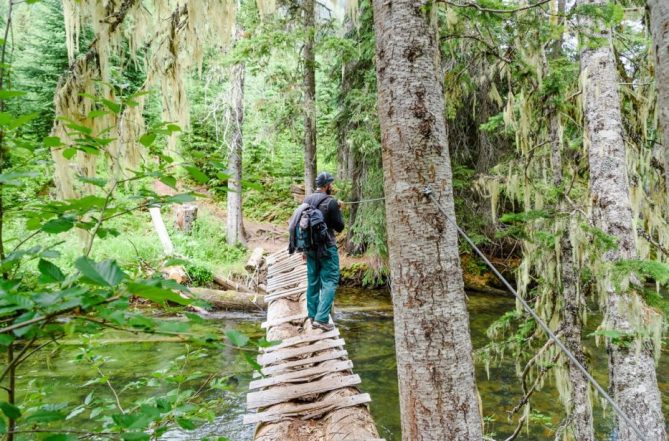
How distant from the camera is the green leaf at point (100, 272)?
30.4 inches

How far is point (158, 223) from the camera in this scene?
11234 mm

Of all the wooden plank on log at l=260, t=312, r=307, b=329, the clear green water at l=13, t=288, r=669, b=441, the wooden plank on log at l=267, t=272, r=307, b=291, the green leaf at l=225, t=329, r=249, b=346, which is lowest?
the clear green water at l=13, t=288, r=669, b=441

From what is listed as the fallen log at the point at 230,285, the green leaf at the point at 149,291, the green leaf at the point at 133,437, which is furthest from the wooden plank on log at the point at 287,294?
the green leaf at the point at 149,291

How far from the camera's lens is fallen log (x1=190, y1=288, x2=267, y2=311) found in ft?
28.2

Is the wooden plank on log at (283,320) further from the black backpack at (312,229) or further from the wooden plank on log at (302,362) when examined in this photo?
the wooden plank on log at (302,362)

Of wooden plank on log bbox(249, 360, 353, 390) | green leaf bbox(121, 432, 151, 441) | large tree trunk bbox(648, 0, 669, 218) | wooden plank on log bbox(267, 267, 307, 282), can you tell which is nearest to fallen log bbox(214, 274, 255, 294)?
wooden plank on log bbox(267, 267, 307, 282)

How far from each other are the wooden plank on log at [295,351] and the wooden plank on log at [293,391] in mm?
465

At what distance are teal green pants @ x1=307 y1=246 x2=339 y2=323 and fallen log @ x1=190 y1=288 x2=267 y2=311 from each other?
4.04 metres

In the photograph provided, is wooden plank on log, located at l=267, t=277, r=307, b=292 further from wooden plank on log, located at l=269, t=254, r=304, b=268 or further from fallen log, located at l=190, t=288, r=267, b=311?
fallen log, located at l=190, t=288, r=267, b=311

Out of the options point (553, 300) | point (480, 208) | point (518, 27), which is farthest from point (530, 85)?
point (480, 208)

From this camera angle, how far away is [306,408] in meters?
2.93

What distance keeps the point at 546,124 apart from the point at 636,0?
2.04m

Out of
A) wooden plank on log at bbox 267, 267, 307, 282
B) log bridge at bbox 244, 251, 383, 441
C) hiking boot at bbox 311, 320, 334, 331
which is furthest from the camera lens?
wooden plank on log at bbox 267, 267, 307, 282

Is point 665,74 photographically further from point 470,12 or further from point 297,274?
point 297,274
